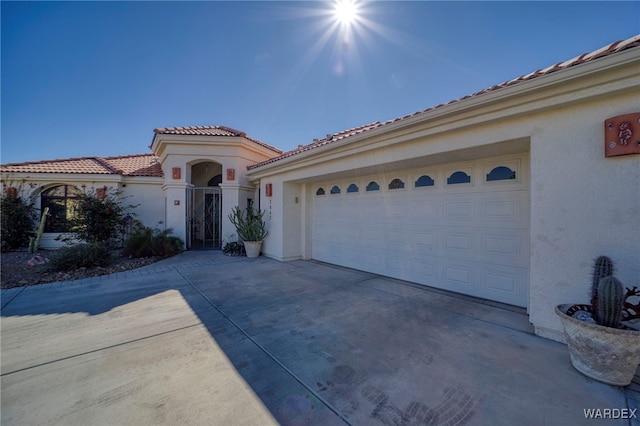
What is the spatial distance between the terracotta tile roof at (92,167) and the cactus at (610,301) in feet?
51.1

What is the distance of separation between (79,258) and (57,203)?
7.42 m

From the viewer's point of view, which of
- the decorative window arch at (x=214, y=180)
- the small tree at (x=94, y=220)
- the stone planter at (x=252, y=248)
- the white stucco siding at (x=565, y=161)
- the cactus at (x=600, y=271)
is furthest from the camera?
the decorative window arch at (x=214, y=180)

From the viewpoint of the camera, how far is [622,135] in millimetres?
2926

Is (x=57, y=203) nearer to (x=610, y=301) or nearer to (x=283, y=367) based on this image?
(x=283, y=367)

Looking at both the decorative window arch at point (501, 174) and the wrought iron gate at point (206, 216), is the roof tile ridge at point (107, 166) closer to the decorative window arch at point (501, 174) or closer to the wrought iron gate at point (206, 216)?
the wrought iron gate at point (206, 216)

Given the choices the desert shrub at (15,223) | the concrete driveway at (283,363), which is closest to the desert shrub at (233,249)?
the concrete driveway at (283,363)

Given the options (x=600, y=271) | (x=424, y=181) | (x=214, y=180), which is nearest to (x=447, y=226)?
(x=424, y=181)

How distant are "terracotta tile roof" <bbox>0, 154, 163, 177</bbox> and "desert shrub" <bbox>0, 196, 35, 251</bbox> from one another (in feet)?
5.13

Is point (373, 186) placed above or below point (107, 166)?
below

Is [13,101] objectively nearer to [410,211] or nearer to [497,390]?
[410,211]

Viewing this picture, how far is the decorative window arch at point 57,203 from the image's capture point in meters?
11.8

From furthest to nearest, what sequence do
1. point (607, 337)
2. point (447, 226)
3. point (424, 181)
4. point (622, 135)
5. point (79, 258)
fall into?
1. point (79, 258)
2. point (424, 181)
3. point (447, 226)
4. point (622, 135)
5. point (607, 337)

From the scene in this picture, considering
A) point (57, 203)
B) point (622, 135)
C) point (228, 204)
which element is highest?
point (622, 135)

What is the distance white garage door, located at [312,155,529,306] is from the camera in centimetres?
467
